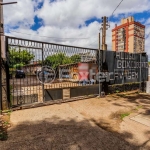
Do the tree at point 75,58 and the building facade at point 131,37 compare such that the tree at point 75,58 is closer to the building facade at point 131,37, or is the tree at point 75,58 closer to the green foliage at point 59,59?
the green foliage at point 59,59

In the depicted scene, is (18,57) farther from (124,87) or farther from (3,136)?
(124,87)

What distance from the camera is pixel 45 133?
323 cm

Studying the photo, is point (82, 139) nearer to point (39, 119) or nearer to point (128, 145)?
point (128, 145)

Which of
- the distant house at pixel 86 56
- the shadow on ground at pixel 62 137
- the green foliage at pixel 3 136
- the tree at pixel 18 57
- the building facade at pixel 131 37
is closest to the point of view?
the shadow on ground at pixel 62 137

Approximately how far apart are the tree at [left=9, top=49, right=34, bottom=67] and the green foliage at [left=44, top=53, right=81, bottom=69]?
79 centimetres

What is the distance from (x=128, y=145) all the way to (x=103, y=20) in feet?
44.6

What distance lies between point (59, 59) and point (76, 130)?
3.53 m

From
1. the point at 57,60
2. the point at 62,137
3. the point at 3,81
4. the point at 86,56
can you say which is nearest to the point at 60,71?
the point at 57,60

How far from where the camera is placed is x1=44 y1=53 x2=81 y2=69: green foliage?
5684 millimetres

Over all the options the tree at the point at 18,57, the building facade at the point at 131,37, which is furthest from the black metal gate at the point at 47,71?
the building facade at the point at 131,37

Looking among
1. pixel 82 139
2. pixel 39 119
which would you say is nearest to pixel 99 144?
pixel 82 139

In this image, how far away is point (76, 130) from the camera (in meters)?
3.42

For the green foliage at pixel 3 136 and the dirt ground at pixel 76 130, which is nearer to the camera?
the dirt ground at pixel 76 130

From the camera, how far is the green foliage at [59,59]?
568 cm
